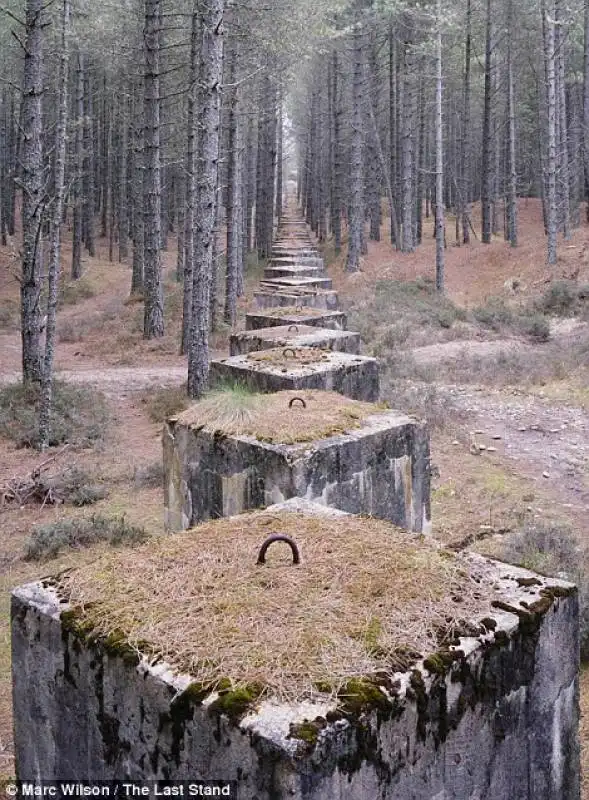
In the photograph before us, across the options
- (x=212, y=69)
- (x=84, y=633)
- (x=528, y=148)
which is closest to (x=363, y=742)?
(x=84, y=633)

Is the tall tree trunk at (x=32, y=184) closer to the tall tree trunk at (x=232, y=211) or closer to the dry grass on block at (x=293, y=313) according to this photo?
the dry grass on block at (x=293, y=313)

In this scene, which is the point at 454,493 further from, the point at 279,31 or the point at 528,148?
the point at 528,148

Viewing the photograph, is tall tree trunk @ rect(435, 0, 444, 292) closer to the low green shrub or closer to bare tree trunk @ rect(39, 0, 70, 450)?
bare tree trunk @ rect(39, 0, 70, 450)

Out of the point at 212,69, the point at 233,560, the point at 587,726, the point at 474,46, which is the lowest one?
the point at 587,726

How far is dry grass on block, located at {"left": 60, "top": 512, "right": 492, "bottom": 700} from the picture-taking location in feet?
8.25

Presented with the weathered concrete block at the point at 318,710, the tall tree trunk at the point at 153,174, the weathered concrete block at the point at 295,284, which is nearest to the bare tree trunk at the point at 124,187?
the tall tree trunk at the point at 153,174

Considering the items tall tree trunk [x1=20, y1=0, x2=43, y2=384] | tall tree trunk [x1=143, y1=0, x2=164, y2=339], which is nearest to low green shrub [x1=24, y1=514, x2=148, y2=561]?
tall tree trunk [x1=20, y1=0, x2=43, y2=384]

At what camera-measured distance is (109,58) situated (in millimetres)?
26094

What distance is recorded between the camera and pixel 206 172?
36.6 ft

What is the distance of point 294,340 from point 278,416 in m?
3.95

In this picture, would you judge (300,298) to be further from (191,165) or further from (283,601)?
(283,601)

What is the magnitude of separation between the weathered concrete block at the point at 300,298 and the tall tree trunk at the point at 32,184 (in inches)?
207

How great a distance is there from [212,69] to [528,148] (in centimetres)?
3541

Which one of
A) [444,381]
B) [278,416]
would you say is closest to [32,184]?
[444,381]
